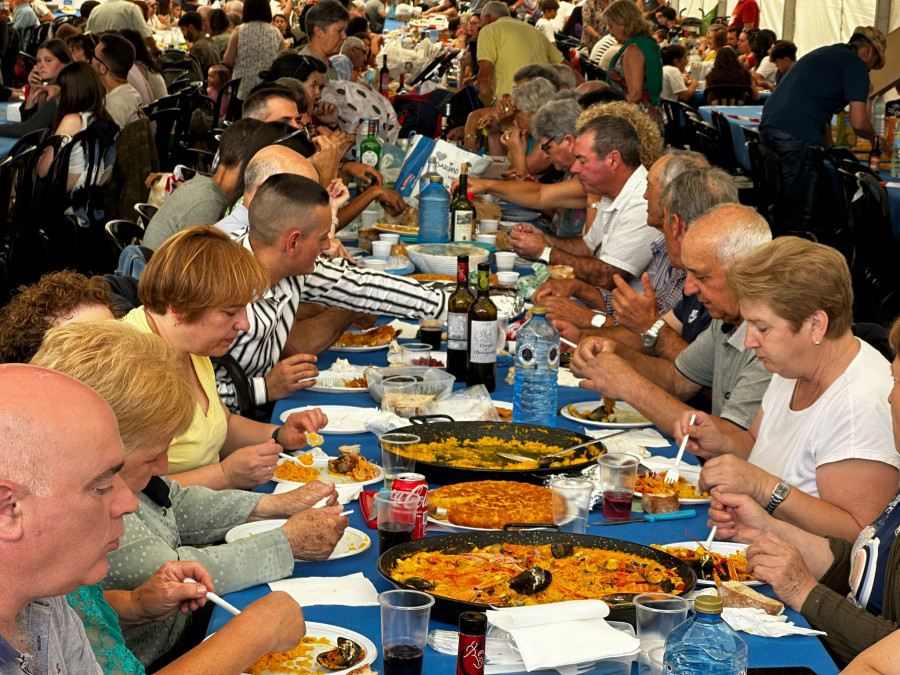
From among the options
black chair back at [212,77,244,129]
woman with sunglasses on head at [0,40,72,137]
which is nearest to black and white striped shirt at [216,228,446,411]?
woman with sunglasses on head at [0,40,72,137]

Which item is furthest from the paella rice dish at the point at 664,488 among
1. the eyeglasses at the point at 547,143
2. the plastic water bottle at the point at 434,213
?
the eyeglasses at the point at 547,143

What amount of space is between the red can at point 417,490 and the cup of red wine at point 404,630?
1.26ft

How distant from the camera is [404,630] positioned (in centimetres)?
155

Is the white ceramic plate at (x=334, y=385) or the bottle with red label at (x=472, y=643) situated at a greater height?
the bottle with red label at (x=472, y=643)

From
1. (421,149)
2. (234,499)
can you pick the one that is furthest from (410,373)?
(421,149)

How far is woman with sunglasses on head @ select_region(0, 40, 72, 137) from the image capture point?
6754 mm

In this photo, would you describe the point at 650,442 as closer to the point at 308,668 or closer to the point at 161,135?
the point at 308,668

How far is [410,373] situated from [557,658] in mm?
1608

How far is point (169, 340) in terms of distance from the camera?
2.38 meters

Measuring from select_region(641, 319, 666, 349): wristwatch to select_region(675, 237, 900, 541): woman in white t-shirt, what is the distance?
1.06 m

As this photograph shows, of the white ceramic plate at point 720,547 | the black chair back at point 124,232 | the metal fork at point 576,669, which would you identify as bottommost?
the white ceramic plate at point 720,547

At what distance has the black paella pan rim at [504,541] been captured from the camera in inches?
67.6

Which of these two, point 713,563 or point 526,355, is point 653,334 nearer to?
point 526,355

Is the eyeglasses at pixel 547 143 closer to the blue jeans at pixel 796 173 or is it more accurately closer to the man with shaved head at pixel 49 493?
the blue jeans at pixel 796 173
